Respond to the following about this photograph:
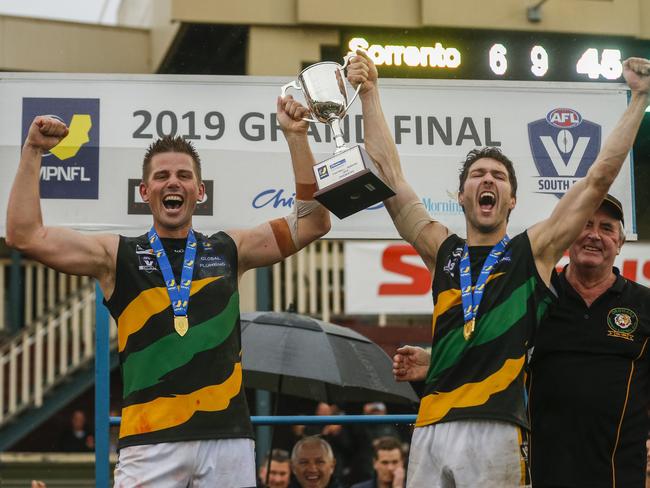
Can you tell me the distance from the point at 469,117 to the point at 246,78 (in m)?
1.14

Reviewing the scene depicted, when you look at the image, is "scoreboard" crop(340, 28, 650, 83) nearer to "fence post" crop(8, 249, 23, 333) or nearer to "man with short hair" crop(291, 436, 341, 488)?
"man with short hair" crop(291, 436, 341, 488)

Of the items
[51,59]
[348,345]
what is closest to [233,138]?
[348,345]

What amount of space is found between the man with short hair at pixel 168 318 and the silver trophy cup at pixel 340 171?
42 cm

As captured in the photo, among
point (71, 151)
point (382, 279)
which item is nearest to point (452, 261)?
point (71, 151)

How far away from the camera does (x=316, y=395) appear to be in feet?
22.3

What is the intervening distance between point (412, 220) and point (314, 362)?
2415 mm

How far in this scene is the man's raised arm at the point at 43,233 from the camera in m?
3.94

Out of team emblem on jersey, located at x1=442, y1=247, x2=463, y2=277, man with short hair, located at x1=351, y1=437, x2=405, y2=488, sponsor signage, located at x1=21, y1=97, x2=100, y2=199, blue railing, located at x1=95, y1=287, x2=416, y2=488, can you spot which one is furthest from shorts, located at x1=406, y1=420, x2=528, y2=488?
man with short hair, located at x1=351, y1=437, x2=405, y2=488

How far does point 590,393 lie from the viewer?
4.33 meters

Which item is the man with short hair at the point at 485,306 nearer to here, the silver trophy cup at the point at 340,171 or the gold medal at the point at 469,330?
the gold medal at the point at 469,330

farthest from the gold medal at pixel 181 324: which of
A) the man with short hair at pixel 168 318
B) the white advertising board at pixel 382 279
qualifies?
the white advertising board at pixel 382 279

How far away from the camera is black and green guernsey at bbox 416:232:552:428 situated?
3.88 metres

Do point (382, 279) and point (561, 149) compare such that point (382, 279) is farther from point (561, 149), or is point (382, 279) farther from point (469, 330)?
point (469, 330)

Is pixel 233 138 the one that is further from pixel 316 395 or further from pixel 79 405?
pixel 79 405
